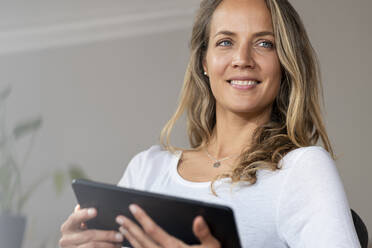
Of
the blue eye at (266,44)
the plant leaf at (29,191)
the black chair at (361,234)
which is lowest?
the plant leaf at (29,191)

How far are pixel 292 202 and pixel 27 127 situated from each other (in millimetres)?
3108

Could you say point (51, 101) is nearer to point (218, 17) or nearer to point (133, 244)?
point (218, 17)

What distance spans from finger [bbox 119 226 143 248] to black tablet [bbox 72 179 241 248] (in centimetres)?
2

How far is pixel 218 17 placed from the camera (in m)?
1.51

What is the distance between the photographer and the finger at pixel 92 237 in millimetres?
1074

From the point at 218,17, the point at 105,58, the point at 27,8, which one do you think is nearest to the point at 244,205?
the point at 218,17

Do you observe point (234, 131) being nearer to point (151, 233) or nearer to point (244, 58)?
point (244, 58)

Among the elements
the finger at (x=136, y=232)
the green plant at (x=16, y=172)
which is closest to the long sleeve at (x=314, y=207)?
the finger at (x=136, y=232)

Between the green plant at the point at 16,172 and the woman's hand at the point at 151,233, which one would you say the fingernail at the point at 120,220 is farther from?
the green plant at the point at 16,172

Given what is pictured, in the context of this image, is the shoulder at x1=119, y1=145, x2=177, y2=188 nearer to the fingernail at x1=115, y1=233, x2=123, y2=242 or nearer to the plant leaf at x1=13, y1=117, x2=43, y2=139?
the fingernail at x1=115, y1=233, x2=123, y2=242

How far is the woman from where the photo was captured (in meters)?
1.16

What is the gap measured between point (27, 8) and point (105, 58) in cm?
70

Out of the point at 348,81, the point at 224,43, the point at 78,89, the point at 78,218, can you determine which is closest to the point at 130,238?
the point at 78,218

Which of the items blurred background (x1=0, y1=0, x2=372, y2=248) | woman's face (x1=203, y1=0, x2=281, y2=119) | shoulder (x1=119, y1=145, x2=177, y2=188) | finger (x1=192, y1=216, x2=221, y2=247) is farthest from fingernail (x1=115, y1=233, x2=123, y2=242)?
blurred background (x1=0, y1=0, x2=372, y2=248)
